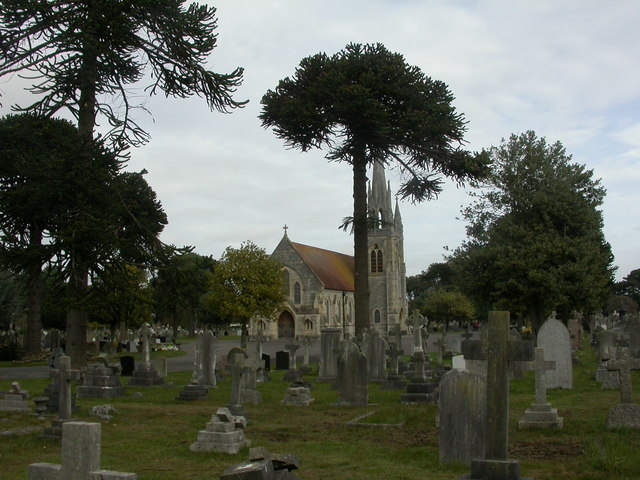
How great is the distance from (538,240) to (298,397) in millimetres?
12924

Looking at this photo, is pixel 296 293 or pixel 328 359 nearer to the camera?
pixel 328 359

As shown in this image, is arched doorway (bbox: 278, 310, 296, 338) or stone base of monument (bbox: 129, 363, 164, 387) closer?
stone base of monument (bbox: 129, 363, 164, 387)

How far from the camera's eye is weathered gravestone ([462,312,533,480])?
5.39 m

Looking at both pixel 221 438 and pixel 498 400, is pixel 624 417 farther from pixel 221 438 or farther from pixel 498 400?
pixel 221 438

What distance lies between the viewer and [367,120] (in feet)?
72.8

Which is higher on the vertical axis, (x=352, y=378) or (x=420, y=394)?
(x=352, y=378)

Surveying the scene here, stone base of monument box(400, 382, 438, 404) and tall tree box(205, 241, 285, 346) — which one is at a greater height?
tall tree box(205, 241, 285, 346)

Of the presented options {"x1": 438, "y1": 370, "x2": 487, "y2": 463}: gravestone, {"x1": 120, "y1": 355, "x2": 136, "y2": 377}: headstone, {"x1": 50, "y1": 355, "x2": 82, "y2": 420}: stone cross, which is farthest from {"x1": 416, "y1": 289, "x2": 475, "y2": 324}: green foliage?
{"x1": 438, "y1": 370, "x2": 487, "y2": 463}: gravestone

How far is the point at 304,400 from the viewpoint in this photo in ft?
42.9

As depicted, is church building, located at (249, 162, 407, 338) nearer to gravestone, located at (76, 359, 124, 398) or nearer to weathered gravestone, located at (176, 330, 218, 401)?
weathered gravestone, located at (176, 330, 218, 401)

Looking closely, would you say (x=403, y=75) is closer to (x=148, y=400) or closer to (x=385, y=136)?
(x=385, y=136)

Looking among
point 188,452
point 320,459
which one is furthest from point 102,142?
point 320,459

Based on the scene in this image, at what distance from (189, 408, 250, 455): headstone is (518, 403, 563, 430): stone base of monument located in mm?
3889

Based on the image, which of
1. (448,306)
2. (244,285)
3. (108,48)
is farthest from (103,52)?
(448,306)
